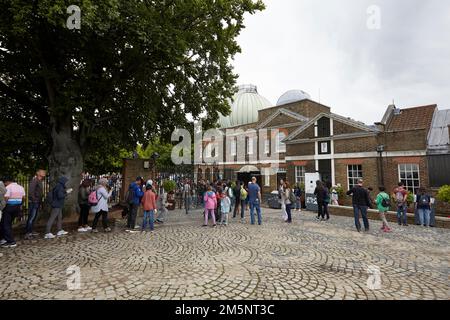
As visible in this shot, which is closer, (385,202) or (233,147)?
(385,202)

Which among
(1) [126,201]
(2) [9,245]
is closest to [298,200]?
(1) [126,201]

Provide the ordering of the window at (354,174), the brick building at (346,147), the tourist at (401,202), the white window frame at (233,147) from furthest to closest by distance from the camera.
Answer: the white window frame at (233,147)
the window at (354,174)
the brick building at (346,147)
the tourist at (401,202)

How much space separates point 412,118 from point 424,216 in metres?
10.9

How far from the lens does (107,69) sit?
902cm

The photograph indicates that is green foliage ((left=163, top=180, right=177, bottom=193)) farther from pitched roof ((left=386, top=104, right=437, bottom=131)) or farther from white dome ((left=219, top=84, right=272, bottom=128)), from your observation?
white dome ((left=219, top=84, right=272, bottom=128))

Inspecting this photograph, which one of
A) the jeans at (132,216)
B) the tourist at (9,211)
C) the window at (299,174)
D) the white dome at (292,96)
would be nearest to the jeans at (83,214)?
the jeans at (132,216)

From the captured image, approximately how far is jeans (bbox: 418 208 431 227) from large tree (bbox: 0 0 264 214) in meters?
9.99

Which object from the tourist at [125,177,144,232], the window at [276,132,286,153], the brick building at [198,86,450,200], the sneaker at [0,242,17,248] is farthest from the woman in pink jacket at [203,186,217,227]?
the window at [276,132,286,153]

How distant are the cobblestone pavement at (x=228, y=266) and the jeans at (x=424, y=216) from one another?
A: 91.3 inches

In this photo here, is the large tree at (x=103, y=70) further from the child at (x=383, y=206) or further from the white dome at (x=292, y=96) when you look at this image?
the white dome at (x=292, y=96)

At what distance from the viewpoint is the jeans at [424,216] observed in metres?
9.69

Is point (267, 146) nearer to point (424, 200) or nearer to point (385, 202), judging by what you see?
point (424, 200)

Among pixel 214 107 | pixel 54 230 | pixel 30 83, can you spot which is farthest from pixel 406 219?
pixel 30 83

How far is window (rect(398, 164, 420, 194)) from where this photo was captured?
1385cm
